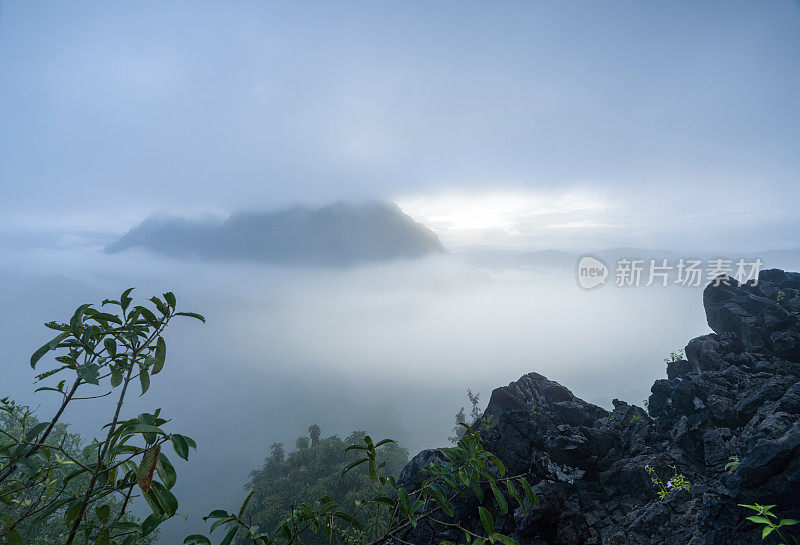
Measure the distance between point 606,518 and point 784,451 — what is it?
357 centimetres

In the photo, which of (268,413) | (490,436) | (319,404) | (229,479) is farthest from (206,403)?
(490,436)

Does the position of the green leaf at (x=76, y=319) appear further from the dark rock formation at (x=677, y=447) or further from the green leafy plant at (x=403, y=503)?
the dark rock formation at (x=677, y=447)

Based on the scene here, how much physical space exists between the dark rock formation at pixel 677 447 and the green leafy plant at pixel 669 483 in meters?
0.09

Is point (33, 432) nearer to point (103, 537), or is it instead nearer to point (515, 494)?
point (103, 537)

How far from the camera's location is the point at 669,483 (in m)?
7.01

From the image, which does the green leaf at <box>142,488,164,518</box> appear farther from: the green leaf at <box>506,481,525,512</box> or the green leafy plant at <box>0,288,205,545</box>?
the green leaf at <box>506,481,525,512</box>

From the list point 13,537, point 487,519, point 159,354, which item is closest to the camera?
point 13,537

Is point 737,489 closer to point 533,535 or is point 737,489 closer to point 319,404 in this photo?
point 533,535

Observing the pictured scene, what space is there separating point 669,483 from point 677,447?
5.27ft

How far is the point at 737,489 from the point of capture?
5.09 metres

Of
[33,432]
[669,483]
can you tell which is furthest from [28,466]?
[669,483]

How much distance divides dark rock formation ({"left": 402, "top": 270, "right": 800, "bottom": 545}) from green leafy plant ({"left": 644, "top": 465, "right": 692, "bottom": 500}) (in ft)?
0.30

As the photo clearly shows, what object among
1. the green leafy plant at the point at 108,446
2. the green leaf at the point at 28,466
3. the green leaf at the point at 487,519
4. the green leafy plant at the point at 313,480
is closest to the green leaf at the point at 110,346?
the green leafy plant at the point at 108,446

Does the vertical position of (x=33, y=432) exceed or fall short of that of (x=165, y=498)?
it exceeds it
